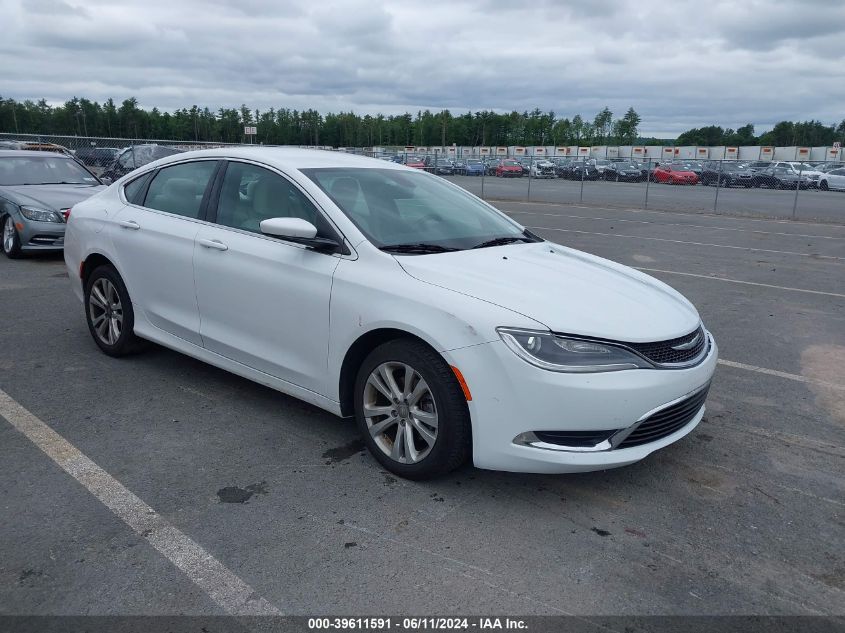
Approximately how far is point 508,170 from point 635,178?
7.85 metres

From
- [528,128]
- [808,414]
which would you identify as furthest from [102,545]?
[528,128]

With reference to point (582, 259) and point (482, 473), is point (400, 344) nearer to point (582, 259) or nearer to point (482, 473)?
point (482, 473)

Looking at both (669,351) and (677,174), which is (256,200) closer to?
(669,351)

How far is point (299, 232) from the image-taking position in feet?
12.5

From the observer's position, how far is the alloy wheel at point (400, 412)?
3.52 m

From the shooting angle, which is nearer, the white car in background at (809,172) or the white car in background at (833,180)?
the white car in background at (809,172)

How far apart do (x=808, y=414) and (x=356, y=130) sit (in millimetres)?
132379

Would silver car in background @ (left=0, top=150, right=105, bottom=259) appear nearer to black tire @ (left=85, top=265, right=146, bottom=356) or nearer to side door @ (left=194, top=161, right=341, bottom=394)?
black tire @ (left=85, top=265, right=146, bottom=356)

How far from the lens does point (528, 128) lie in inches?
5482

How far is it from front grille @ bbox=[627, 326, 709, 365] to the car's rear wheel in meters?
9.47

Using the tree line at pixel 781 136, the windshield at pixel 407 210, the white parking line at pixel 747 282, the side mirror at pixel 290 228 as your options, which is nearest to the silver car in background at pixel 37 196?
the windshield at pixel 407 210

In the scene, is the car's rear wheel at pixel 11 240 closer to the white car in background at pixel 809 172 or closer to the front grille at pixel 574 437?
the front grille at pixel 574 437

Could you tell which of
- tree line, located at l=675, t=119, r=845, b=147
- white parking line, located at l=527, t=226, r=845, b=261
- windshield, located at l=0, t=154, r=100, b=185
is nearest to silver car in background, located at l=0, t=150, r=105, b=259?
windshield, located at l=0, t=154, r=100, b=185

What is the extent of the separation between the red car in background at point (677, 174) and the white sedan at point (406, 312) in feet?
118
